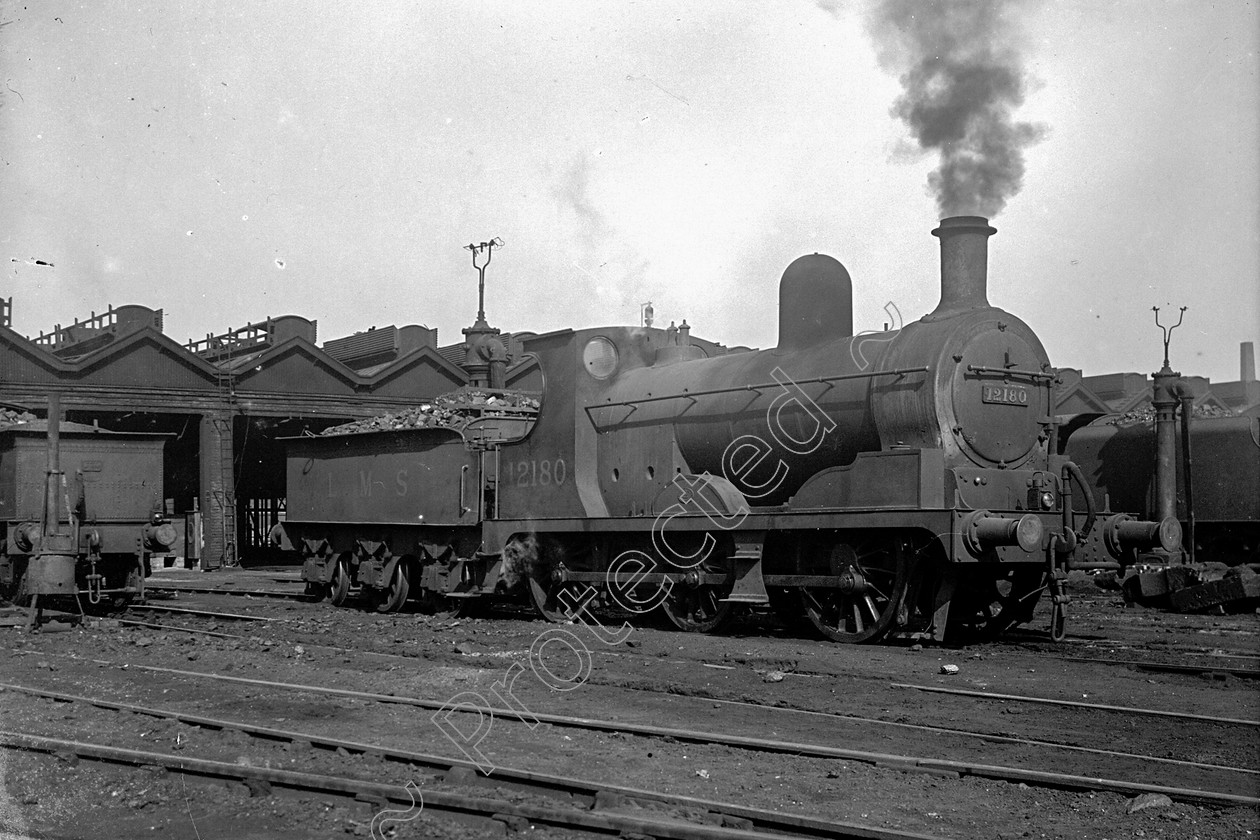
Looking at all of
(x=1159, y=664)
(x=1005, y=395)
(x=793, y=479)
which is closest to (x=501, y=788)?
(x=1159, y=664)

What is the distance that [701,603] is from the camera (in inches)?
501

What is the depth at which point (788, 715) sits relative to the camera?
811cm

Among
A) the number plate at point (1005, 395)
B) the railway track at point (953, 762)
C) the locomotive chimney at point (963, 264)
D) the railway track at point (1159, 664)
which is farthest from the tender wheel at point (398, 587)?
the number plate at point (1005, 395)

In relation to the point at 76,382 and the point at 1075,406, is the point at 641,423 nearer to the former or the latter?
the point at 76,382

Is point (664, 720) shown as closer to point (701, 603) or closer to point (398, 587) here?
point (701, 603)

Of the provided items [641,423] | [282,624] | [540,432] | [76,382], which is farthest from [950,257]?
[76,382]

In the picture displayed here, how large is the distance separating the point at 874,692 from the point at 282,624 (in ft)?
26.0

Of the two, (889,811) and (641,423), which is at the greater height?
(641,423)

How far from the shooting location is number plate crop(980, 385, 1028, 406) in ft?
35.8

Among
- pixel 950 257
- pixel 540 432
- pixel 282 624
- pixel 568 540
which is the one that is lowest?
pixel 282 624

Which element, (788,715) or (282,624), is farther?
(282,624)

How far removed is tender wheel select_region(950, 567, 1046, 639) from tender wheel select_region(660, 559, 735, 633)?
223 cm

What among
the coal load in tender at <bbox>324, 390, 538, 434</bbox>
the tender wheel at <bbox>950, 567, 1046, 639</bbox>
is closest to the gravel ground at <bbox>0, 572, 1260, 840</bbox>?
the tender wheel at <bbox>950, 567, 1046, 639</bbox>

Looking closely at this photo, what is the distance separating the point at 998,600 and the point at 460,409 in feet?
24.3
